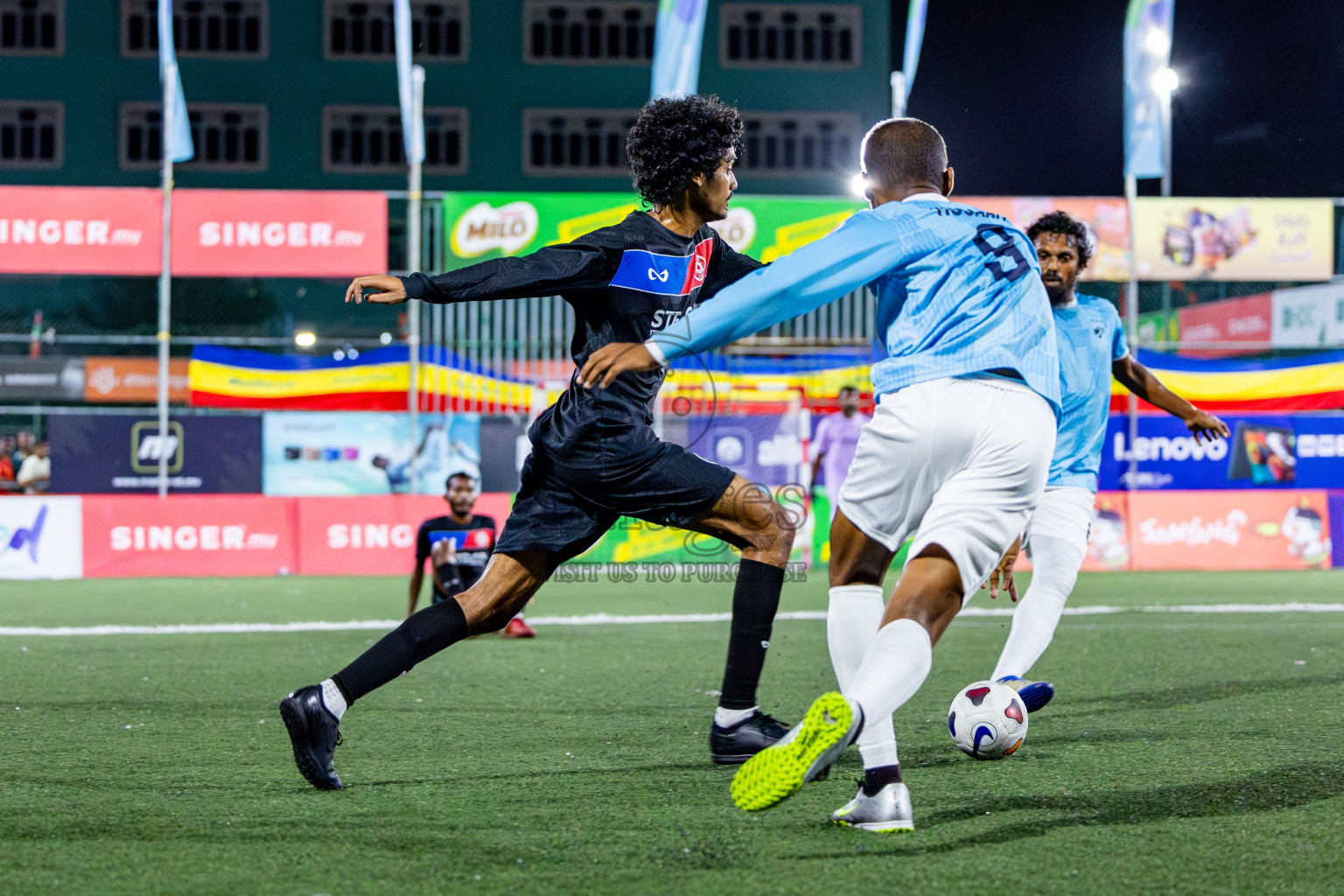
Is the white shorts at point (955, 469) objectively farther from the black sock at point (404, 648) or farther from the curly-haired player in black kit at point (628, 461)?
the black sock at point (404, 648)

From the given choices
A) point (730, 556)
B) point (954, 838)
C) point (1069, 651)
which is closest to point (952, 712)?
point (954, 838)

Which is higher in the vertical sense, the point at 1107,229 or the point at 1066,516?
the point at 1107,229

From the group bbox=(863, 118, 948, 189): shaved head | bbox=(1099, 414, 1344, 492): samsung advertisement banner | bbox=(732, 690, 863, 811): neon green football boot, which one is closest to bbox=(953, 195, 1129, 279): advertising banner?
bbox=(1099, 414, 1344, 492): samsung advertisement banner

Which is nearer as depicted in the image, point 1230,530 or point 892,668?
point 892,668

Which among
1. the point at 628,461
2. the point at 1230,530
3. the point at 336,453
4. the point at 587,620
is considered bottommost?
the point at 587,620

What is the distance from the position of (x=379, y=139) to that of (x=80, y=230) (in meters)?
26.3

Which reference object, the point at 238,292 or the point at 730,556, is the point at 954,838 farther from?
the point at 238,292

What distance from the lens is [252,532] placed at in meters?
15.3

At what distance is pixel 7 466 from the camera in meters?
19.9

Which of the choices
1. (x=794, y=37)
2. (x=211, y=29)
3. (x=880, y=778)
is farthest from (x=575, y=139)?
(x=880, y=778)

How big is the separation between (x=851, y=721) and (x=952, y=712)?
1668mm

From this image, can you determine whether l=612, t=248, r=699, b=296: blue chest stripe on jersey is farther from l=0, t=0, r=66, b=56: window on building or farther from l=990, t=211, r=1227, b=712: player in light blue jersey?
l=0, t=0, r=66, b=56: window on building

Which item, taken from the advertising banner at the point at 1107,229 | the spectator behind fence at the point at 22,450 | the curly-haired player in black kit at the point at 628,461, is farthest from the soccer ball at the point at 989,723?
the spectator behind fence at the point at 22,450

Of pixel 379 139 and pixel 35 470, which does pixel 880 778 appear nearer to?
pixel 35 470
